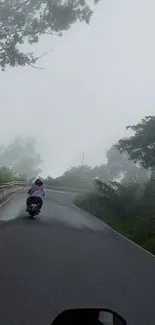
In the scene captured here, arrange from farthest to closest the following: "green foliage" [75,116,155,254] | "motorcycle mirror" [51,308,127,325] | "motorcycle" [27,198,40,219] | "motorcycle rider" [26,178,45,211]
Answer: "green foliage" [75,116,155,254], "motorcycle rider" [26,178,45,211], "motorcycle" [27,198,40,219], "motorcycle mirror" [51,308,127,325]

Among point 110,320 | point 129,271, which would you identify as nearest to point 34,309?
point 110,320

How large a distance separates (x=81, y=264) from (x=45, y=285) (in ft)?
9.27

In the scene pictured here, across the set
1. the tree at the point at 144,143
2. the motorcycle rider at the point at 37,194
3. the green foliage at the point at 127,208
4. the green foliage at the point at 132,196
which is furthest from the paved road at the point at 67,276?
the tree at the point at 144,143

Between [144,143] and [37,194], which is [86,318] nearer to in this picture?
[37,194]

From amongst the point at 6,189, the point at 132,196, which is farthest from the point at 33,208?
the point at 6,189

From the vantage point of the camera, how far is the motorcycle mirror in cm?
277

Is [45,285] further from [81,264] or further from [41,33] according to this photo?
[41,33]

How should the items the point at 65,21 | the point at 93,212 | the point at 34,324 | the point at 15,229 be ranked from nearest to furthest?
the point at 34,324, the point at 15,229, the point at 65,21, the point at 93,212

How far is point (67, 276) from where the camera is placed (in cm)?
945

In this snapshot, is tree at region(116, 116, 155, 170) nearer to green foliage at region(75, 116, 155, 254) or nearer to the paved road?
green foliage at region(75, 116, 155, 254)

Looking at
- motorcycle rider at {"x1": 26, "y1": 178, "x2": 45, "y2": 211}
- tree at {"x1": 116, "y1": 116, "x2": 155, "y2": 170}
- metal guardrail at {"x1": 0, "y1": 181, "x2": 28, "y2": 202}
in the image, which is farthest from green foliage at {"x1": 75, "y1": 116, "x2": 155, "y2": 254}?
metal guardrail at {"x1": 0, "y1": 181, "x2": 28, "y2": 202}

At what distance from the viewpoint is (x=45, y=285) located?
8375 millimetres

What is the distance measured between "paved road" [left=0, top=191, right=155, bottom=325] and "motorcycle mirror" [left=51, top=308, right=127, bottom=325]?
11.1ft

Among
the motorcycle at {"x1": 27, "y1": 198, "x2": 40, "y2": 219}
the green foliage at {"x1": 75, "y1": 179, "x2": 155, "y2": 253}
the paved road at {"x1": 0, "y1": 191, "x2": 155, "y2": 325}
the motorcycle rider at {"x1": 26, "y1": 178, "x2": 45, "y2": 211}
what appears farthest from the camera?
the green foliage at {"x1": 75, "y1": 179, "x2": 155, "y2": 253}
